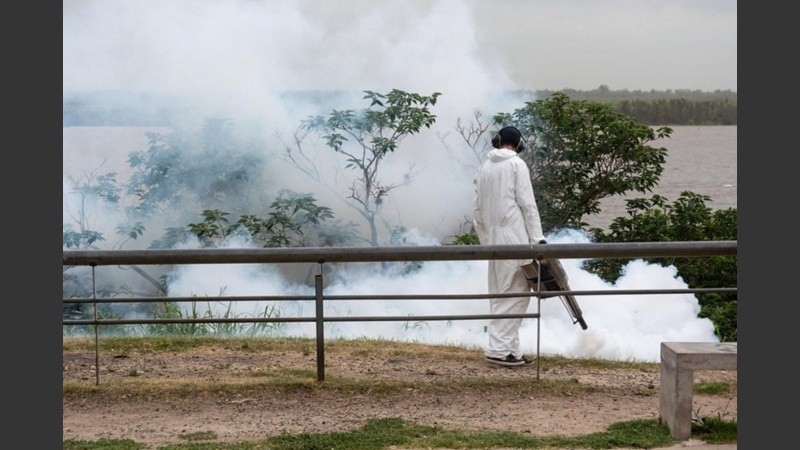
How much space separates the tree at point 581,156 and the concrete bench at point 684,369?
901 centimetres

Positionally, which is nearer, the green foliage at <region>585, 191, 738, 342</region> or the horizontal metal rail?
the horizontal metal rail

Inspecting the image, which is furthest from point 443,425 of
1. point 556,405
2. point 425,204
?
point 425,204

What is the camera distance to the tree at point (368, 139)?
15.6m

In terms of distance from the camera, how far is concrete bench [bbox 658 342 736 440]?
18.8ft

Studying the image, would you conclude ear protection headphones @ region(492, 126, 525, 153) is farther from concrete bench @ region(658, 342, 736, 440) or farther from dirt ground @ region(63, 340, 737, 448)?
concrete bench @ region(658, 342, 736, 440)

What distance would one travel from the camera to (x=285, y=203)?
15453mm

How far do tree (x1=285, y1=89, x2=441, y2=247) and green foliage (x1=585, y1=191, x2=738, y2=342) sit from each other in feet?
9.85

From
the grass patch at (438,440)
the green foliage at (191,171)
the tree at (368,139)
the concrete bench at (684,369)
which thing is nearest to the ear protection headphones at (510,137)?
the concrete bench at (684,369)

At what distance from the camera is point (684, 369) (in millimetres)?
5746

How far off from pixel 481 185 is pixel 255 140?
1018 cm

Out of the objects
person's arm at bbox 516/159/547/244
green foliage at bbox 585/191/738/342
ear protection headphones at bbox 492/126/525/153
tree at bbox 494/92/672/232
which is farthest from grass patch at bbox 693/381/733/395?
tree at bbox 494/92/672/232

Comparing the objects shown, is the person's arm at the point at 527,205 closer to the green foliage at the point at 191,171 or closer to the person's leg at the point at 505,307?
the person's leg at the point at 505,307

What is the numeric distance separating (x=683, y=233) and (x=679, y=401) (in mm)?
8796

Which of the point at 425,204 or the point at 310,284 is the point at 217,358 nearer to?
the point at 310,284
